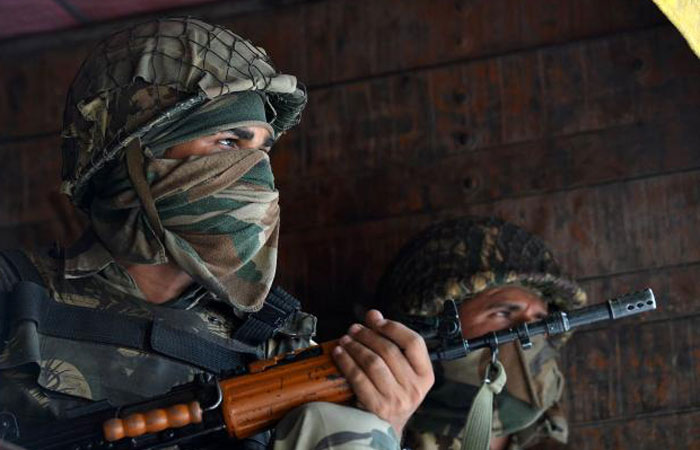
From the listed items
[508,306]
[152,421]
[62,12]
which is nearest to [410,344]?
[152,421]

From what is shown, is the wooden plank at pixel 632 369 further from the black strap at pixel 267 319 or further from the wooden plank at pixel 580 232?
the black strap at pixel 267 319

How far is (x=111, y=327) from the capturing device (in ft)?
8.73

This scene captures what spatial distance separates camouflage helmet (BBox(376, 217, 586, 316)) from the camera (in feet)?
10.9

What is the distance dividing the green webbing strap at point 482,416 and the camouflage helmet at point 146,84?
0.80 m

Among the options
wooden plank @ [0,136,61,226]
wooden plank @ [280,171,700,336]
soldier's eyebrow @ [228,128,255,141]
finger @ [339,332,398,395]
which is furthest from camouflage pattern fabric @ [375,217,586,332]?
wooden plank @ [0,136,61,226]

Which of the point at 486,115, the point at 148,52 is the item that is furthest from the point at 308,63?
the point at 148,52

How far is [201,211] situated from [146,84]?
0.30m

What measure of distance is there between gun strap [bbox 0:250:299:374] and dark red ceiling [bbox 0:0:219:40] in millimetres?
1012

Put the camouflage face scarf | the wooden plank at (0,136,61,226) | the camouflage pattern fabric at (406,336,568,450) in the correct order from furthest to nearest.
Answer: the wooden plank at (0,136,61,226), the camouflage pattern fabric at (406,336,568,450), the camouflage face scarf

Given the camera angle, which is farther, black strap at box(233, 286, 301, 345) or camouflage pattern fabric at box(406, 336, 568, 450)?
camouflage pattern fabric at box(406, 336, 568, 450)

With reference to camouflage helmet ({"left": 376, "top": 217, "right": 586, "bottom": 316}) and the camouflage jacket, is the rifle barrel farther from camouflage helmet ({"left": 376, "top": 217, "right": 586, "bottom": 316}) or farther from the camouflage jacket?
camouflage helmet ({"left": 376, "top": 217, "right": 586, "bottom": 316})

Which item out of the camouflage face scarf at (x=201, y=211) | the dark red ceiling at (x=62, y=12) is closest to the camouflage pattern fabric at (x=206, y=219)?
the camouflage face scarf at (x=201, y=211)

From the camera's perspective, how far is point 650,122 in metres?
3.44

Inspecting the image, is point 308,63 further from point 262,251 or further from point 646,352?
point 646,352
